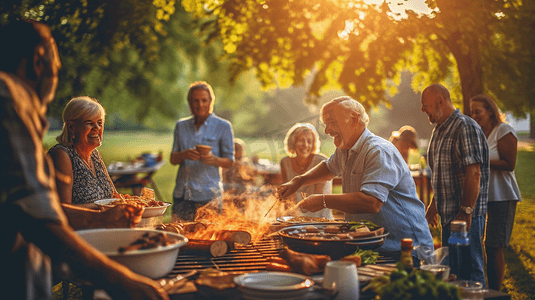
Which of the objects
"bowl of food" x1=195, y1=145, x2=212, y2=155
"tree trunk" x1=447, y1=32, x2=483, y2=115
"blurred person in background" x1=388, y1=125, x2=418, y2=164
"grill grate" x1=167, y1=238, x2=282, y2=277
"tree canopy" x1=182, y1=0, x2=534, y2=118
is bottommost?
"grill grate" x1=167, y1=238, x2=282, y2=277

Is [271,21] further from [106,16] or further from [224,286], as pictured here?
[224,286]

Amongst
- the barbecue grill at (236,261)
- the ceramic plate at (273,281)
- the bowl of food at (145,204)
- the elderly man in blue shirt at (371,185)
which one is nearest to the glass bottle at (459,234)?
the barbecue grill at (236,261)

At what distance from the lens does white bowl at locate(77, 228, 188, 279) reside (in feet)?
5.94

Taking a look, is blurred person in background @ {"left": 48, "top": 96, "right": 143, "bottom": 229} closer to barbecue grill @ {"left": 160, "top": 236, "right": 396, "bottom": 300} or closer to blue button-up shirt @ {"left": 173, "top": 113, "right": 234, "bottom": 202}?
barbecue grill @ {"left": 160, "top": 236, "right": 396, "bottom": 300}

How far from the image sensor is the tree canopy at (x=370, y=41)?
675 centimetres

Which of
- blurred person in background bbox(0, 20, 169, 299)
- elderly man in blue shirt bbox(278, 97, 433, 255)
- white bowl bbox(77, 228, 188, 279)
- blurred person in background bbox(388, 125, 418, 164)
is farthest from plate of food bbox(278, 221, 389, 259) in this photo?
blurred person in background bbox(388, 125, 418, 164)

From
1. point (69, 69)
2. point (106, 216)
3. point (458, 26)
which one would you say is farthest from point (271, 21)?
point (106, 216)

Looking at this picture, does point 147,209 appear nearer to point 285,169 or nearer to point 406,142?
point 285,169

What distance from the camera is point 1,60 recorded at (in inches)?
61.7

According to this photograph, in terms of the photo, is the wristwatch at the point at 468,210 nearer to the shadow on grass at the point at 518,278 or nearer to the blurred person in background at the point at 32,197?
the shadow on grass at the point at 518,278

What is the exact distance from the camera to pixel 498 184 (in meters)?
4.87

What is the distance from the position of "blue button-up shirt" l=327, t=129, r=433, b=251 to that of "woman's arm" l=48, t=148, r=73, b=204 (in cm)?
213

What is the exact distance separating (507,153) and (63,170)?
14.8ft

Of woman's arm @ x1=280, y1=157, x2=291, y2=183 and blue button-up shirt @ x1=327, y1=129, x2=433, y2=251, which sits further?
woman's arm @ x1=280, y1=157, x2=291, y2=183
